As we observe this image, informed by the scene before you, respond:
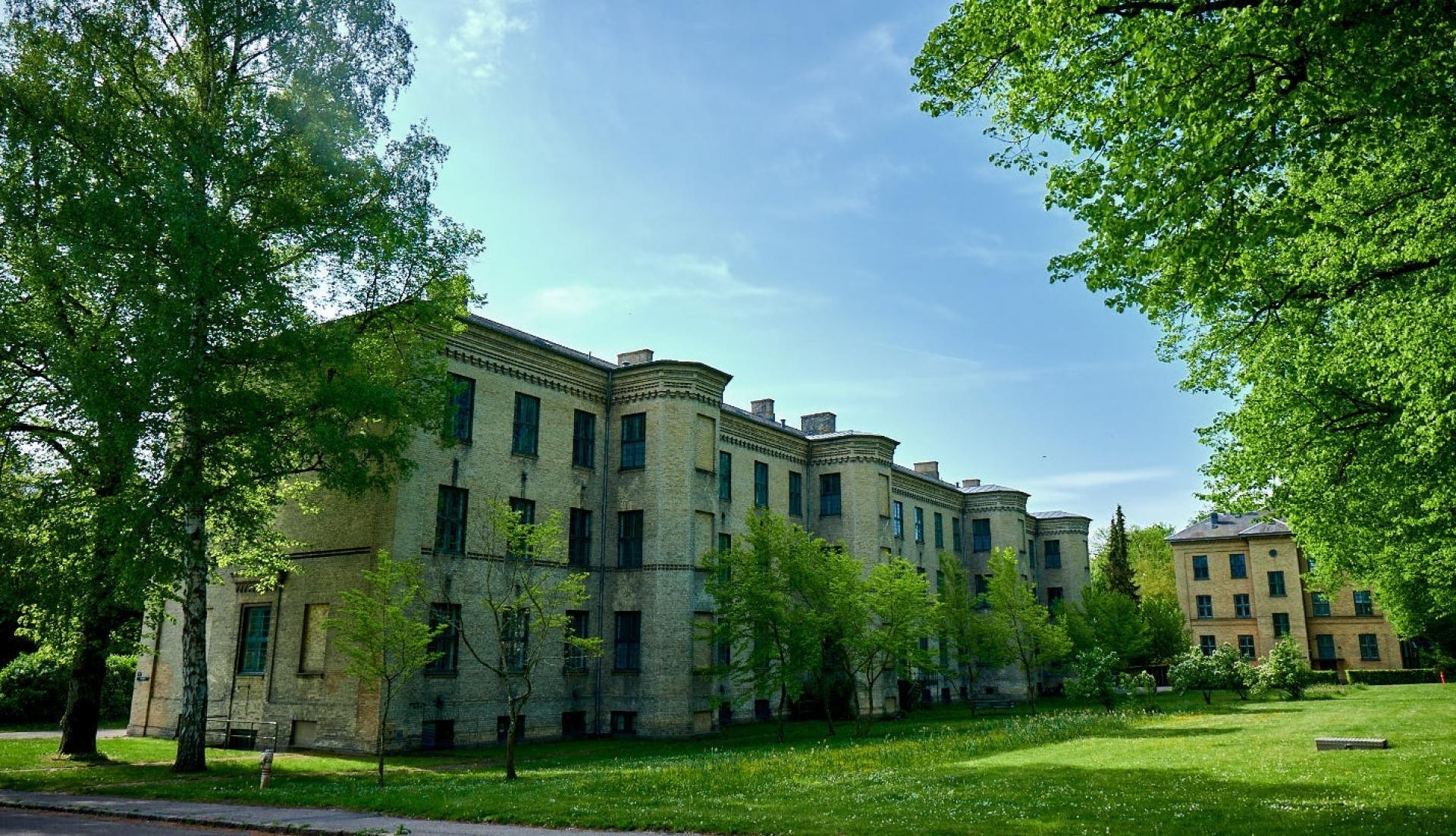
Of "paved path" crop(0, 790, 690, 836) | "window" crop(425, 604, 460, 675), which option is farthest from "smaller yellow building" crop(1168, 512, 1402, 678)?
"paved path" crop(0, 790, 690, 836)

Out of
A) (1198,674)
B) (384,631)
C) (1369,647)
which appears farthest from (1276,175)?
(1369,647)

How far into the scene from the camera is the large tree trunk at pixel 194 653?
20.4 m

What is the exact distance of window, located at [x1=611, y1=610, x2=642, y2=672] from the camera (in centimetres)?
3075

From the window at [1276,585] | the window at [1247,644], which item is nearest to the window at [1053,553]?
the window at [1247,644]

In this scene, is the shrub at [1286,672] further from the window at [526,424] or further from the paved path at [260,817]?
the paved path at [260,817]

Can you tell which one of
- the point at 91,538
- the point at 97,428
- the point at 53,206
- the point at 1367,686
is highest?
the point at 53,206

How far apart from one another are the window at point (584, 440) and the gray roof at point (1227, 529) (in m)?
52.8

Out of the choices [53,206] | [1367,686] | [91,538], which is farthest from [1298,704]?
[53,206]

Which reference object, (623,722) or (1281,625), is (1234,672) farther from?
(623,722)

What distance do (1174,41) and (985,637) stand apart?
34.8 metres

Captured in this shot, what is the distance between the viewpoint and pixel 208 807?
50.1 feet

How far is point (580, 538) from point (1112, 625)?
1370 inches

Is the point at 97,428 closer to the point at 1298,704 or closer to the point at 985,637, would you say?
the point at 985,637

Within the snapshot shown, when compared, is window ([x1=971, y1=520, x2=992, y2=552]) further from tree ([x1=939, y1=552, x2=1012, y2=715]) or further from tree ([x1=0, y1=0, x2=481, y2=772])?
tree ([x1=0, y1=0, x2=481, y2=772])
